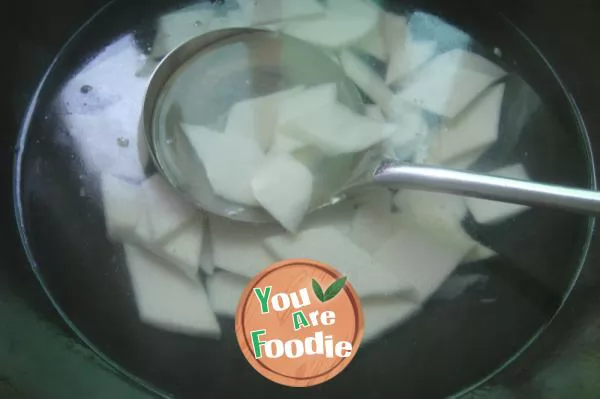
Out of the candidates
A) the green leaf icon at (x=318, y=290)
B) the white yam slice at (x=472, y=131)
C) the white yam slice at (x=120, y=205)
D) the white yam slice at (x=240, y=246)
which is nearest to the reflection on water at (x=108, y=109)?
the white yam slice at (x=120, y=205)

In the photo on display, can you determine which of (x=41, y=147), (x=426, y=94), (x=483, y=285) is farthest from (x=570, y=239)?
(x=41, y=147)

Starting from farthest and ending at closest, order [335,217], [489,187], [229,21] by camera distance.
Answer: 1. [229,21]
2. [335,217]
3. [489,187]

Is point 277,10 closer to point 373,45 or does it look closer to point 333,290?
point 373,45

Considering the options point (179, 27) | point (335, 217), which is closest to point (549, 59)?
point (335, 217)

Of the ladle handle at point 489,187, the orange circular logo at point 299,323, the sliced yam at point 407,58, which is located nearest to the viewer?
the ladle handle at point 489,187

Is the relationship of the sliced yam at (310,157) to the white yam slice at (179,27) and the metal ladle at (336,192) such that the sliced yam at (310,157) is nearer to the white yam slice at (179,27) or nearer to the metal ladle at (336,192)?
the metal ladle at (336,192)

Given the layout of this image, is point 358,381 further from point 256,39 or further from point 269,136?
point 256,39

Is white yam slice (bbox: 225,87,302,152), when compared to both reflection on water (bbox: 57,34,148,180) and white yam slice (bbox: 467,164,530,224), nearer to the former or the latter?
reflection on water (bbox: 57,34,148,180)
